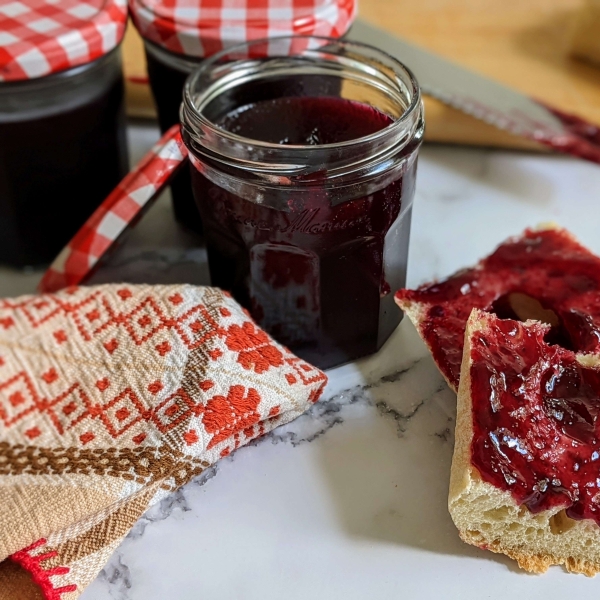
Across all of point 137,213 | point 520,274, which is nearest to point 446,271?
point 520,274

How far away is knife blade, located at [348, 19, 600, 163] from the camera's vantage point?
56.8 inches

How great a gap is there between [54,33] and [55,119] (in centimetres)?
13

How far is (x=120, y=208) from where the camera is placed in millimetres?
1067

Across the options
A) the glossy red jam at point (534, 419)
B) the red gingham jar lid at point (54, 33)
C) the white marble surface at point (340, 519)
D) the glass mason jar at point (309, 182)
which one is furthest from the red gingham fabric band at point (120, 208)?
the glossy red jam at point (534, 419)

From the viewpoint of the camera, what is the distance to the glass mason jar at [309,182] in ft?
2.90

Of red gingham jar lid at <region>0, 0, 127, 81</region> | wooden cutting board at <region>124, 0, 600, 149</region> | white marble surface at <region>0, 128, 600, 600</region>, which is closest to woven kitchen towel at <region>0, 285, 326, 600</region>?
white marble surface at <region>0, 128, 600, 600</region>

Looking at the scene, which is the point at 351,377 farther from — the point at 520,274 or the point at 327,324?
the point at 520,274

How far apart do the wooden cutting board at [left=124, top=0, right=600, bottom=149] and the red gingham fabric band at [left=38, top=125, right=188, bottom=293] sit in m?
0.55

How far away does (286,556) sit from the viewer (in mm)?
880

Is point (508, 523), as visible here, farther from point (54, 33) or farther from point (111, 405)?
point (54, 33)

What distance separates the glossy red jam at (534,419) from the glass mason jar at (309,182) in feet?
0.68

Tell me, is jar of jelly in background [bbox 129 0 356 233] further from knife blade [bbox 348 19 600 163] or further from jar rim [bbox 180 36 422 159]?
knife blade [bbox 348 19 600 163]

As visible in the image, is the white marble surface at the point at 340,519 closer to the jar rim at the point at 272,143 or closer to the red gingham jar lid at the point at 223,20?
the jar rim at the point at 272,143

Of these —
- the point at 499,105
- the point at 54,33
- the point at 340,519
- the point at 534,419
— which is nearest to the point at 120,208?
the point at 54,33
